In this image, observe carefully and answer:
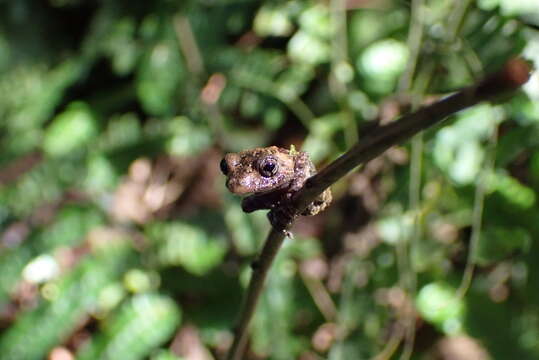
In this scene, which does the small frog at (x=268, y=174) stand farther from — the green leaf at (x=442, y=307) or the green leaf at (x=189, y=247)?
the green leaf at (x=189, y=247)

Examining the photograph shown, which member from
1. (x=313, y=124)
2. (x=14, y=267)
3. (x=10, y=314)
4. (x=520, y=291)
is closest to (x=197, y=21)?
(x=313, y=124)

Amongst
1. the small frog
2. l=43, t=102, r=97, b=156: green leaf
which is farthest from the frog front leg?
l=43, t=102, r=97, b=156: green leaf

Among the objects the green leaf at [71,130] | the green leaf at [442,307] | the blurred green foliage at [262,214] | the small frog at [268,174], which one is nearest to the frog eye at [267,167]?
the small frog at [268,174]

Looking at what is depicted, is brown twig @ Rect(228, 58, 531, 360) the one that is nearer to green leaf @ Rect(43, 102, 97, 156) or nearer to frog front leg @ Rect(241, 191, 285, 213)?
frog front leg @ Rect(241, 191, 285, 213)

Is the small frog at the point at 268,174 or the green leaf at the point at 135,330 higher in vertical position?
the small frog at the point at 268,174

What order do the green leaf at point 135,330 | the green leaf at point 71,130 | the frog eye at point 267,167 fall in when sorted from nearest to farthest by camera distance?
1. the frog eye at point 267,167
2. the green leaf at point 135,330
3. the green leaf at point 71,130

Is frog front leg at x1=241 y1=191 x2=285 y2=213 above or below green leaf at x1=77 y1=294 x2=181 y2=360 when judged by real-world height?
above
